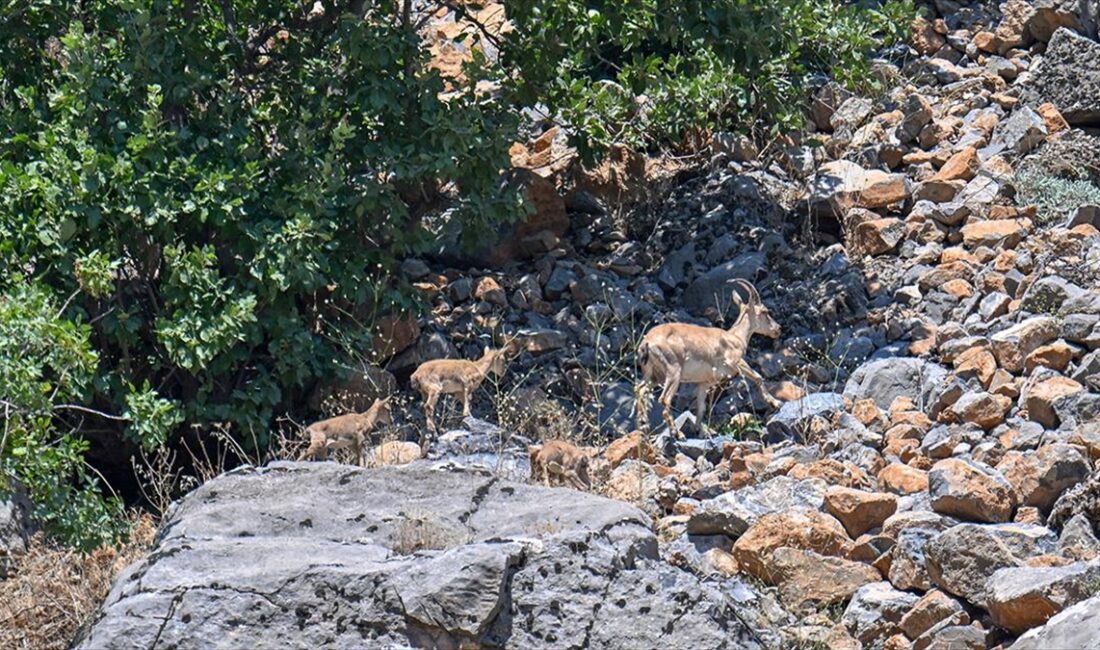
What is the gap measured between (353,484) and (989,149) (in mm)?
8765

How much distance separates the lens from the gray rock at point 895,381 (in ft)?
43.8

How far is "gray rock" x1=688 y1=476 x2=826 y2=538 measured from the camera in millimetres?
10766

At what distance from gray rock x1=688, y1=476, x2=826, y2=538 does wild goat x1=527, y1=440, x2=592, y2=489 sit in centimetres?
75

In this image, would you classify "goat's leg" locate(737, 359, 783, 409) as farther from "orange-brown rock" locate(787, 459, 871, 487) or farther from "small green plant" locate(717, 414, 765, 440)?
"orange-brown rock" locate(787, 459, 871, 487)

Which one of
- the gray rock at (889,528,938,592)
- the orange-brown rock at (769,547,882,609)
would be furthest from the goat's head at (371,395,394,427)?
the gray rock at (889,528,938,592)

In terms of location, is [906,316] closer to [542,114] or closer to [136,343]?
[542,114]

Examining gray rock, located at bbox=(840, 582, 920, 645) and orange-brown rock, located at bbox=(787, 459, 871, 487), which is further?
orange-brown rock, located at bbox=(787, 459, 871, 487)

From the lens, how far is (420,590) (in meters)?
8.43

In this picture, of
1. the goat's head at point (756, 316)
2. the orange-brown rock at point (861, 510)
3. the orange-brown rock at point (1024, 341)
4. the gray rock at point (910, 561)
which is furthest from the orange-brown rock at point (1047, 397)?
the goat's head at point (756, 316)

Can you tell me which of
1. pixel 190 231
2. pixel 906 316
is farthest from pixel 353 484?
pixel 906 316

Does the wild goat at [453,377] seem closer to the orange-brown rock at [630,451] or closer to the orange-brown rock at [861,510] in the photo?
the orange-brown rock at [630,451]

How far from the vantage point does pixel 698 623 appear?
8633 mm

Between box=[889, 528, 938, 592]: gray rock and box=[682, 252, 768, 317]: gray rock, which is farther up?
box=[682, 252, 768, 317]: gray rock

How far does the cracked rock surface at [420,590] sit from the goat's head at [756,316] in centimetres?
544
